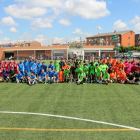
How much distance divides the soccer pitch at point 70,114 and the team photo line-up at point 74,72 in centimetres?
169

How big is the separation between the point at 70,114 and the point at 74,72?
5756mm

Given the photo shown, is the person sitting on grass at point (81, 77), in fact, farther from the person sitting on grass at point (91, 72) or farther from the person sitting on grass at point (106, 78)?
the person sitting on grass at point (106, 78)

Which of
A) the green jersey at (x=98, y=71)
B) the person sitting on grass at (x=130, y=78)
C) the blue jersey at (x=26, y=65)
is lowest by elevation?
the person sitting on grass at (x=130, y=78)

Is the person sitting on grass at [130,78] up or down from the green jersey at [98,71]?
down

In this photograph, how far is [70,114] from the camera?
226 inches

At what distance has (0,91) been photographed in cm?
902

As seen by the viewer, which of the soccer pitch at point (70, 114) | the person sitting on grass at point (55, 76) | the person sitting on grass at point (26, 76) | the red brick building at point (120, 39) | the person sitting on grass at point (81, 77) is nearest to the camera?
the soccer pitch at point (70, 114)

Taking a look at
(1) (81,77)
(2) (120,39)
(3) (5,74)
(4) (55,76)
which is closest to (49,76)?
(4) (55,76)

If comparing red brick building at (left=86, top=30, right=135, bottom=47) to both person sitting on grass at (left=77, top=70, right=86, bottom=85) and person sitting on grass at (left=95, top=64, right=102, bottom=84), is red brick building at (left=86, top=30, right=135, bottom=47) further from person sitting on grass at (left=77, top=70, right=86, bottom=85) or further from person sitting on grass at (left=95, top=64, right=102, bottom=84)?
person sitting on grass at (left=77, top=70, right=86, bottom=85)

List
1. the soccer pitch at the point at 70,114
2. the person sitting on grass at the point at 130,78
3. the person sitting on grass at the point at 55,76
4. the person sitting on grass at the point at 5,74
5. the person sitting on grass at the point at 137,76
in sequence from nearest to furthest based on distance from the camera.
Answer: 1. the soccer pitch at the point at 70,114
2. the person sitting on grass at the point at 137,76
3. the person sitting on grass at the point at 130,78
4. the person sitting on grass at the point at 55,76
5. the person sitting on grass at the point at 5,74

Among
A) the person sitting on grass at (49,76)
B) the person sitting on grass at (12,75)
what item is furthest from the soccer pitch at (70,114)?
the person sitting on grass at (12,75)

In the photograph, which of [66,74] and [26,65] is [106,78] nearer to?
[66,74]

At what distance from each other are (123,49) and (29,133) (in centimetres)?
5504

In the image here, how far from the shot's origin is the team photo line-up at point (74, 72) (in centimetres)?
1069
